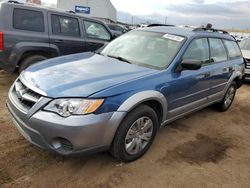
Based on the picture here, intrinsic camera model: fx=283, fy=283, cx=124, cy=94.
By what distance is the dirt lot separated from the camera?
10.3 feet

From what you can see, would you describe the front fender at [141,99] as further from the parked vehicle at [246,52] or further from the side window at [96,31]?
the parked vehicle at [246,52]

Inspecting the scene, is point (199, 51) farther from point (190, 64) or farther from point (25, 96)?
point (25, 96)

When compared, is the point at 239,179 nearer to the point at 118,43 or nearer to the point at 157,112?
the point at 157,112

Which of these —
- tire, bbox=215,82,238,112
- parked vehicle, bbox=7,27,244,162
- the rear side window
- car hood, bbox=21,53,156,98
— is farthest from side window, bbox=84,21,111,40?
tire, bbox=215,82,238,112

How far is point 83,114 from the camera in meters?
2.87

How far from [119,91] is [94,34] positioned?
4636 millimetres

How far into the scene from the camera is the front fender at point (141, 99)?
3.14 metres

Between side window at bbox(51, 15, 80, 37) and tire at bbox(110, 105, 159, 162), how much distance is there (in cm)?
393

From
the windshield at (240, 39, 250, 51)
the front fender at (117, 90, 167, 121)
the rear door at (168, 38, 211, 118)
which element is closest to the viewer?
the front fender at (117, 90, 167, 121)

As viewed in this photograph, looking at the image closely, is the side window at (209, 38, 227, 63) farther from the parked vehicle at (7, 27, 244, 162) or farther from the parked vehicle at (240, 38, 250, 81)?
the parked vehicle at (240, 38, 250, 81)

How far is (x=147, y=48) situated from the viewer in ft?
14.1

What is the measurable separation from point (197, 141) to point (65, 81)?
240cm

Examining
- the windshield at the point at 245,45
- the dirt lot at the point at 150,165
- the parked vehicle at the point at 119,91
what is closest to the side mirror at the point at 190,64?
the parked vehicle at the point at 119,91

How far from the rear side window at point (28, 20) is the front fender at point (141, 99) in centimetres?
382
